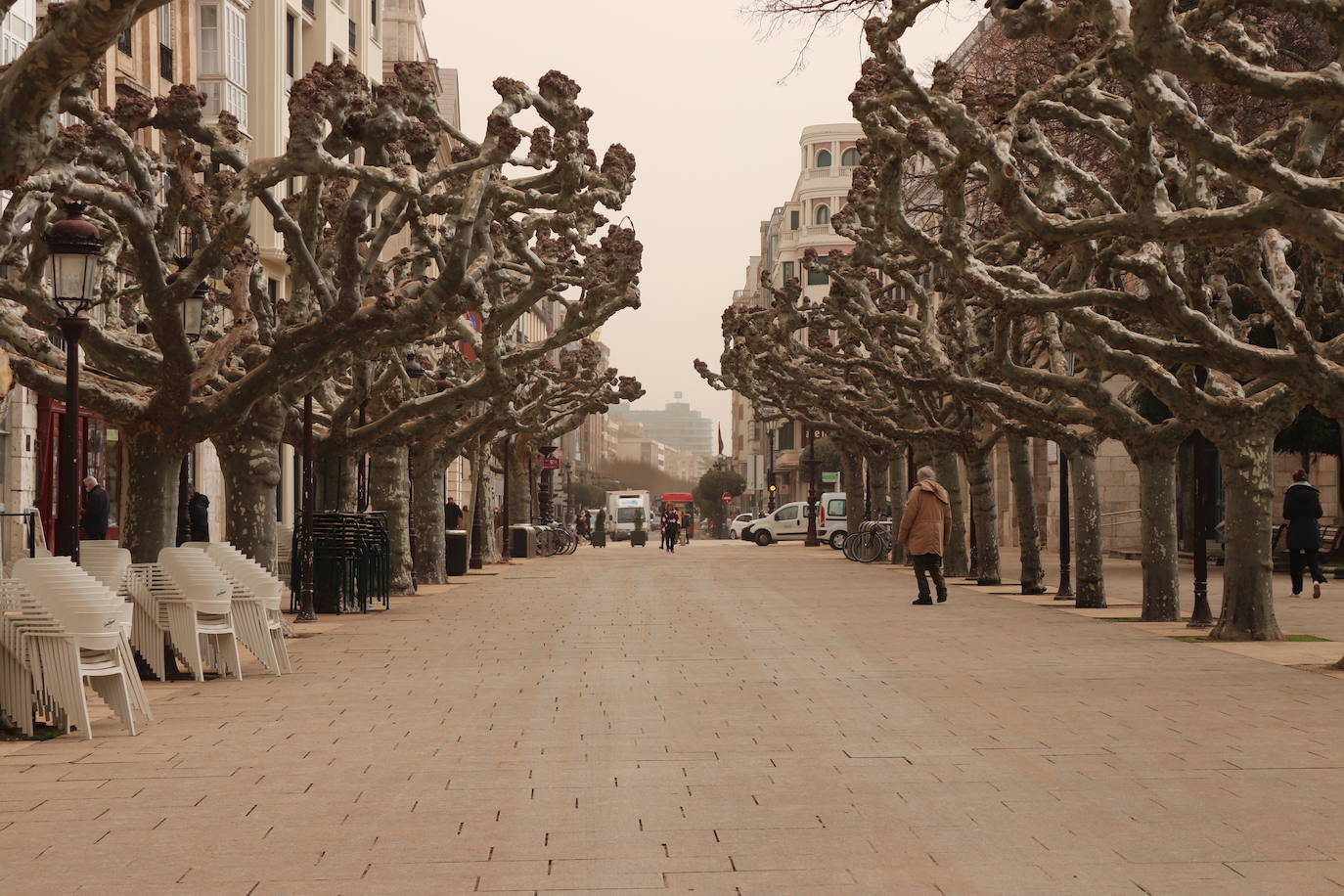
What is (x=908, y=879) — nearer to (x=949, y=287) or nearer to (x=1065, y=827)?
(x=1065, y=827)

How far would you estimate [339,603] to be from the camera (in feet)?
73.4

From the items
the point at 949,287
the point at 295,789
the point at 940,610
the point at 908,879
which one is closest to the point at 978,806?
the point at 908,879

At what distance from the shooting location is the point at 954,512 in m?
30.6

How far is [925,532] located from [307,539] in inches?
312

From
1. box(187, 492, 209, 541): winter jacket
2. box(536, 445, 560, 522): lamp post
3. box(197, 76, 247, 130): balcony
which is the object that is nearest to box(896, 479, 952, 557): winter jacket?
box(187, 492, 209, 541): winter jacket

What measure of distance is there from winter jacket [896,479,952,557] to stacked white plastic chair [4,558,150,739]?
47.3 feet

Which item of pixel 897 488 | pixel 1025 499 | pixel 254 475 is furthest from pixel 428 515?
pixel 897 488

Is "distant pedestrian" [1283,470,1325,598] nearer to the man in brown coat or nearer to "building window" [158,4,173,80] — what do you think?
the man in brown coat

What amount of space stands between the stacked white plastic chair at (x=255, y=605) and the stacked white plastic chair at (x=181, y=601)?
399 millimetres

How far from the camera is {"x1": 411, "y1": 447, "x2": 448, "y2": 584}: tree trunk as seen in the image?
29500 millimetres

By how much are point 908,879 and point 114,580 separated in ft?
25.5

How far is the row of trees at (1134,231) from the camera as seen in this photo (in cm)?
1054

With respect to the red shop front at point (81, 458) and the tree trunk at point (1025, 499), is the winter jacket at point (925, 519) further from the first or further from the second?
the red shop front at point (81, 458)

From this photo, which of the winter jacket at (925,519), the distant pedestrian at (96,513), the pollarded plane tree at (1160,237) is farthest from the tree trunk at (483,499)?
the pollarded plane tree at (1160,237)
